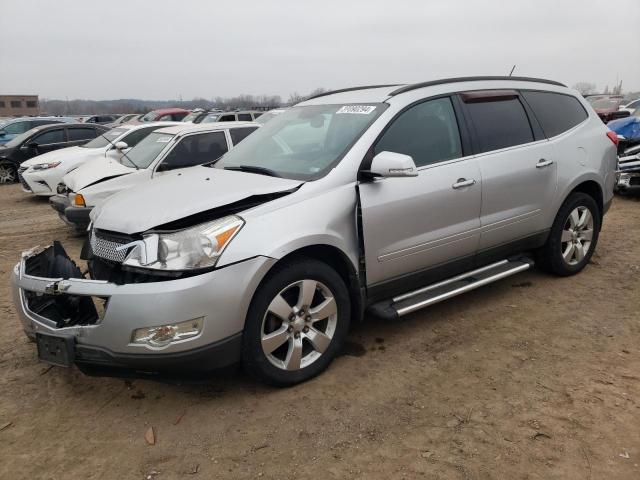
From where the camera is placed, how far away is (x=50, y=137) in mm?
12656

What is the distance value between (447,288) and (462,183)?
800 mm

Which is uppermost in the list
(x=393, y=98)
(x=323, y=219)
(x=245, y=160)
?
(x=393, y=98)

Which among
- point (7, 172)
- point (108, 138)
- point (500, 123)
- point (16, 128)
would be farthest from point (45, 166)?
point (500, 123)

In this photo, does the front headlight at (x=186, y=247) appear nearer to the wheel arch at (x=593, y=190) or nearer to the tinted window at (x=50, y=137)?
the wheel arch at (x=593, y=190)

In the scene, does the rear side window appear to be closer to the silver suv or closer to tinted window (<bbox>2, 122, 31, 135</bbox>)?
the silver suv

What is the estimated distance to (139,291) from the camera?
8.74 ft

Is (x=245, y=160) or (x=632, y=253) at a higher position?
(x=245, y=160)

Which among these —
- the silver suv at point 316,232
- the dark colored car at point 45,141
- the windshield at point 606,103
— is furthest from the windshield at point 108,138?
the windshield at point 606,103

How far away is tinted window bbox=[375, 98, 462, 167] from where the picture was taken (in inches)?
141

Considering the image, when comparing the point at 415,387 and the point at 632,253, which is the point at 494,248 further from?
the point at 632,253

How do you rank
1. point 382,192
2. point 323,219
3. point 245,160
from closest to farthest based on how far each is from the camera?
1. point 323,219
2. point 382,192
3. point 245,160

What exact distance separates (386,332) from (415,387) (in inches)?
32.4

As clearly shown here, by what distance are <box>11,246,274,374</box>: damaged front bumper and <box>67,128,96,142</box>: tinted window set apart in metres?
11.1

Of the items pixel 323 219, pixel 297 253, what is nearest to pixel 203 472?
pixel 297 253
